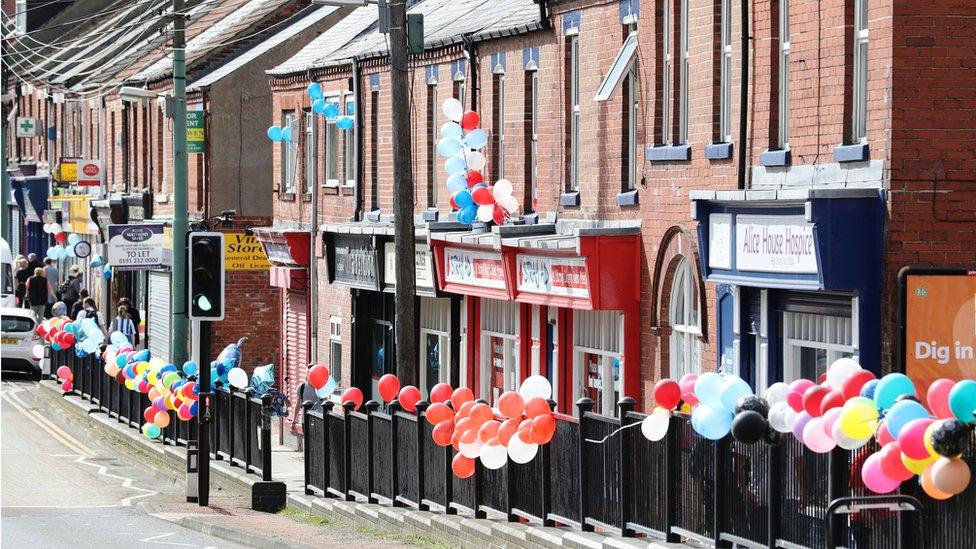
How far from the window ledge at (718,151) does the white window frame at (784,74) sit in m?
1.02

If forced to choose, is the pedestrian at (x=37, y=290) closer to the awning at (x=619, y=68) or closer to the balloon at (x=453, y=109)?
the balloon at (x=453, y=109)

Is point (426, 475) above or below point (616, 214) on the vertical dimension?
below

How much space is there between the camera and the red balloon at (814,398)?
13016 mm

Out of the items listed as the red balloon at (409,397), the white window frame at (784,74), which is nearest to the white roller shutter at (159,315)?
the red balloon at (409,397)

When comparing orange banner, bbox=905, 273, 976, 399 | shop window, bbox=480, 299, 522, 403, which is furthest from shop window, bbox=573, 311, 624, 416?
orange banner, bbox=905, 273, 976, 399

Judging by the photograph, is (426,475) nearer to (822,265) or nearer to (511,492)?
(511,492)

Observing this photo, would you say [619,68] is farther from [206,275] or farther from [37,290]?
[37,290]

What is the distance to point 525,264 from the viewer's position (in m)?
24.0

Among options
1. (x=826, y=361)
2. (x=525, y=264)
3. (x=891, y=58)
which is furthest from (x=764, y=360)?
(x=525, y=264)

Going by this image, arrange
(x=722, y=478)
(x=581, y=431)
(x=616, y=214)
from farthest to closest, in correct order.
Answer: (x=616, y=214) → (x=581, y=431) → (x=722, y=478)

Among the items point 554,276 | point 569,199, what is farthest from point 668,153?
point 569,199

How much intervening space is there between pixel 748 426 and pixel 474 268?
12.6 meters

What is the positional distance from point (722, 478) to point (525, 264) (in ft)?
30.0

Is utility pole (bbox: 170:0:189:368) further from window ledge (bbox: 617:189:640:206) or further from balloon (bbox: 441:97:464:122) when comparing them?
window ledge (bbox: 617:189:640:206)
